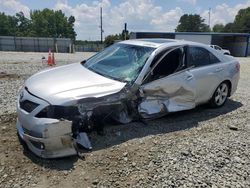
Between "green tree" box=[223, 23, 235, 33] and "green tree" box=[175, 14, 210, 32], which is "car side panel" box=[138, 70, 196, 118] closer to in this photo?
"green tree" box=[223, 23, 235, 33]

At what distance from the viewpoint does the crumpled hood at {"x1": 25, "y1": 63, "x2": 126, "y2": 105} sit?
151 inches

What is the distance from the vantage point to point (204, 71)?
224 inches

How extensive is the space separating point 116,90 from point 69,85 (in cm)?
73

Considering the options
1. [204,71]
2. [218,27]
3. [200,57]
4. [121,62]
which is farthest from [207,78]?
[218,27]

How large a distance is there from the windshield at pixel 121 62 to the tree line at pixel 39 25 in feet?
305

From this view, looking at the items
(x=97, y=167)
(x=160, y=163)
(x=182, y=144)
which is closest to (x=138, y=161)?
(x=160, y=163)

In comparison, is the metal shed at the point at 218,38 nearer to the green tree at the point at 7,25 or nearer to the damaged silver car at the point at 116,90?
the damaged silver car at the point at 116,90

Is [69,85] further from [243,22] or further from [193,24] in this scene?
[193,24]

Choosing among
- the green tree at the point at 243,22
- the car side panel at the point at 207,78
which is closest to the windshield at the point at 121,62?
the car side panel at the point at 207,78

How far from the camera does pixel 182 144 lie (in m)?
4.26

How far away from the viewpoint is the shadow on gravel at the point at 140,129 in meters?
3.66

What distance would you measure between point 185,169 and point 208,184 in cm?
36

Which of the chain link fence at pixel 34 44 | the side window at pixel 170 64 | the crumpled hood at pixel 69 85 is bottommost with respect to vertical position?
the chain link fence at pixel 34 44

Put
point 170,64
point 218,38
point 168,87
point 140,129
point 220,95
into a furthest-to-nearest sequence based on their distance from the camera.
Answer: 1. point 218,38
2. point 220,95
3. point 170,64
4. point 168,87
5. point 140,129
